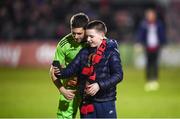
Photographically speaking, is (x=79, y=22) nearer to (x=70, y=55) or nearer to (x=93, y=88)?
(x=70, y=55)

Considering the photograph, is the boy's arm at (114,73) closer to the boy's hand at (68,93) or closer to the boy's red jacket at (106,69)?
the boy's red jacket at (106,69)

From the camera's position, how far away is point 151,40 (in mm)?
22859

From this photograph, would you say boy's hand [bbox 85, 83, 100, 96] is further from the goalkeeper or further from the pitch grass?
the pitch grass

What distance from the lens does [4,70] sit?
92.4ft

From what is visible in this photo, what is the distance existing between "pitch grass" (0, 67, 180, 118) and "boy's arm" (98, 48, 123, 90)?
6.53m

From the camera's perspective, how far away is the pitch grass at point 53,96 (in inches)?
668

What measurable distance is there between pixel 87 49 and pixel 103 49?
335mm

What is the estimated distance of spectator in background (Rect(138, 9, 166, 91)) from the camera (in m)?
22.5

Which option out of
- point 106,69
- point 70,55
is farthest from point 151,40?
point 106,69

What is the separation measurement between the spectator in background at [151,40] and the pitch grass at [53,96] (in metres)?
0.42

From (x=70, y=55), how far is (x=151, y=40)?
12.5 m

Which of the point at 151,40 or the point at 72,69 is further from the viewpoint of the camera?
the point at 151,40

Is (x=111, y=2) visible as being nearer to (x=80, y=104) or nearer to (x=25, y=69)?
(x=25, y=69)

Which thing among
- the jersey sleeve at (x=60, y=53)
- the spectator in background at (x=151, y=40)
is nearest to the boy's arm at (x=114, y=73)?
the jersey sleeve at (x=60, y=53)
